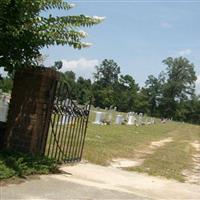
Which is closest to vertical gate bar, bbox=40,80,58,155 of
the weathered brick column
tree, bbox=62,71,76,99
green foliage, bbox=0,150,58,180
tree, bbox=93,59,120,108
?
the weathered brick column

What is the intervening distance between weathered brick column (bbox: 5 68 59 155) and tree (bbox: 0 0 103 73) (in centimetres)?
37

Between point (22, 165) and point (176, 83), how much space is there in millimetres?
121091

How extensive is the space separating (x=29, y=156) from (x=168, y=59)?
124 meters

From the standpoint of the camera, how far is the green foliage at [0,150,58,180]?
28.8 feet

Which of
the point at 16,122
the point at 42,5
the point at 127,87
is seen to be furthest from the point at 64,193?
the point at 127,87

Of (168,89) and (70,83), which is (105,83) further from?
(70,83)

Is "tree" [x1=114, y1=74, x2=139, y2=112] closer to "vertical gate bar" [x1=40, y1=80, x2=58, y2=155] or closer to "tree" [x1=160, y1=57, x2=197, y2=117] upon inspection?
"tree" [x1=160, y1=57, x2=197, y2=117]

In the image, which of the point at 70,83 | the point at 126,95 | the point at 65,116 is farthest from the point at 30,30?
the point at 126,95

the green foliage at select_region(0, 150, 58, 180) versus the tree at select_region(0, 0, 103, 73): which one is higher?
the tree at select_region(0, 0, 103, 73)

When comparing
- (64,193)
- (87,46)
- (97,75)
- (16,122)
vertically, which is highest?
(97,75)

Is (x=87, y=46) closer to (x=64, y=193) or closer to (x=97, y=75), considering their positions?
(x=64, y=193)

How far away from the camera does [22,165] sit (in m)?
9.30

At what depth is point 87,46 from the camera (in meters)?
10.1

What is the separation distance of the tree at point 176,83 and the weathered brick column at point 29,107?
390ft
